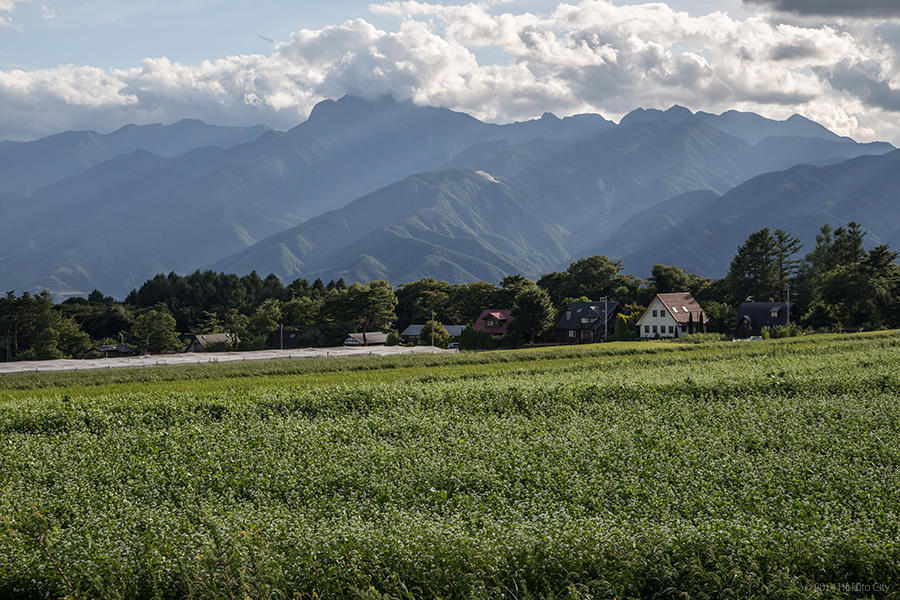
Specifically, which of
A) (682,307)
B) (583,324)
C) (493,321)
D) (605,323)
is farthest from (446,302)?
(682,307)

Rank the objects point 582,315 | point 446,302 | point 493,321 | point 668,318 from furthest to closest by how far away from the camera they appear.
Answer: point 446,302 < point 493,321 < point 582,315 < point 668,318

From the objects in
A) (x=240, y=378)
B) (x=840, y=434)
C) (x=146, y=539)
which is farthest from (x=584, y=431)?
(x=240, y=378)

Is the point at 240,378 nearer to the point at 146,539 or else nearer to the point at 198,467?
the point at 198,467

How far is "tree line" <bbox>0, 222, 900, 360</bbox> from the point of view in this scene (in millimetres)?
69250

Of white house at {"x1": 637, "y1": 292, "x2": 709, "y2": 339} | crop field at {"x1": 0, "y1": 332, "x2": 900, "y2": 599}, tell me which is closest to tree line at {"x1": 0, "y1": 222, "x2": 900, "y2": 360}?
white house at {"x1": 637, "y1": 292, "x2": 709, "y2": 339}

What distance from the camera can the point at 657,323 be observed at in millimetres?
→ 76125

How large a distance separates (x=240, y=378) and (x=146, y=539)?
981 inches

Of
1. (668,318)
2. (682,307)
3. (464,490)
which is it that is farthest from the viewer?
(682,307)

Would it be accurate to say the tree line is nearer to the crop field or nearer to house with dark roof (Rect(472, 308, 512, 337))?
house with dark roof (Rect(472, 308, 512, 337))

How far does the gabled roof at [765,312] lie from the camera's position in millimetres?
A: 71625

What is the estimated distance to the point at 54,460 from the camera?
1803cm

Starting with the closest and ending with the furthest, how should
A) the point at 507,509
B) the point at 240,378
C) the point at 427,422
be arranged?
the point at 507,509 < the point at 427,422 < the point at 240,378

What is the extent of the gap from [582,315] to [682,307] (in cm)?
1151

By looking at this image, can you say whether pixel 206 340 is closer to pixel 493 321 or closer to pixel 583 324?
pixel 493 321
